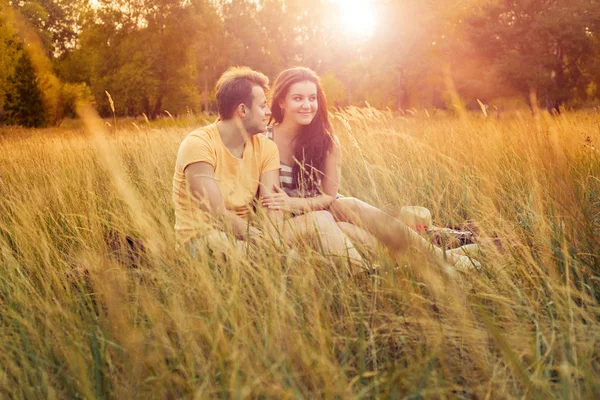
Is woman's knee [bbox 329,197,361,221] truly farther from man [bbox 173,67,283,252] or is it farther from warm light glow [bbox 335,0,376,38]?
warm light glow [bbox 335,0,376,38]

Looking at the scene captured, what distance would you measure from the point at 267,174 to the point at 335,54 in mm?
44026

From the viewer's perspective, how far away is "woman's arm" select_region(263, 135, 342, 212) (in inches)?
118

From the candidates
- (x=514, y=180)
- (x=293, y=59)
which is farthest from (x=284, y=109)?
(x=293, y=59)

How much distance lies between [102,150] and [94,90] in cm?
2246

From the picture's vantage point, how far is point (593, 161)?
3803mm

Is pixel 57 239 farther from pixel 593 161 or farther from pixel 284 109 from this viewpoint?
pixel 593 161

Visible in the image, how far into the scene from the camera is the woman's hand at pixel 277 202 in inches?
116

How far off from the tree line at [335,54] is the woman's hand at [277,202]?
5474mm

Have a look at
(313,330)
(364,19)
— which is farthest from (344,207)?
(364,19)

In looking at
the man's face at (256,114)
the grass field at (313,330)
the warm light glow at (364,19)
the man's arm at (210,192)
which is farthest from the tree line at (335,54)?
the grass field at (313,330)

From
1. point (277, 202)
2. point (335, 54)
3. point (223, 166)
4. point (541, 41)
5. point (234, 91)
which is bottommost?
point (277, 202)

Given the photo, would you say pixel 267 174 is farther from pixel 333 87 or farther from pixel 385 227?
pixel 333 87

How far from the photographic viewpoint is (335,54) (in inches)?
1779

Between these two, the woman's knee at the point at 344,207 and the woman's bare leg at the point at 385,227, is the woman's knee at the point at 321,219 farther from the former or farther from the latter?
the woman's knee at the point at 344,207
